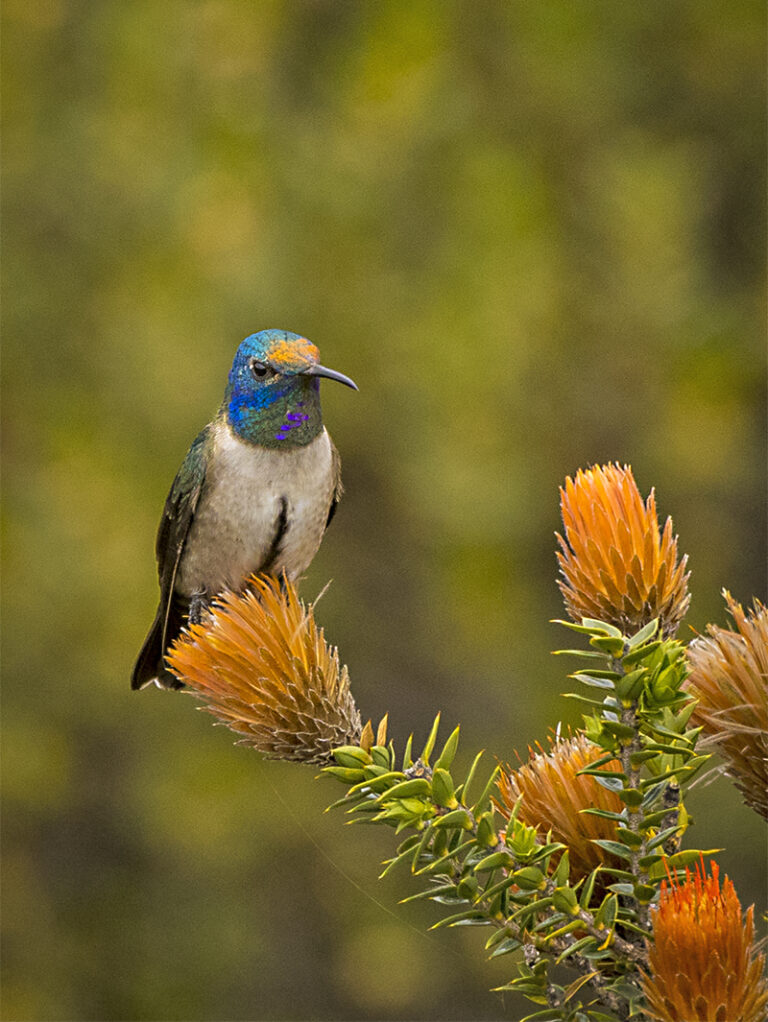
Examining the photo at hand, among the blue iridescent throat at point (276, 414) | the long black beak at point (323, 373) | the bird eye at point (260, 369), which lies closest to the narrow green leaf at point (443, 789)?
the long black beak at point (323, 373)

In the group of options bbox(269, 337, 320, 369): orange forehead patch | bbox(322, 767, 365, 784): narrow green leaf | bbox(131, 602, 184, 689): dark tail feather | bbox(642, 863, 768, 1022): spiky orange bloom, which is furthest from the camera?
bbox(131, 602, 184, 689): dark tail feather

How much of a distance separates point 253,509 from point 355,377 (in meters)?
4.33

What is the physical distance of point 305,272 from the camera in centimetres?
756

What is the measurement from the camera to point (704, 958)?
1.08 metres

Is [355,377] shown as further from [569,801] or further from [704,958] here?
[704,958]

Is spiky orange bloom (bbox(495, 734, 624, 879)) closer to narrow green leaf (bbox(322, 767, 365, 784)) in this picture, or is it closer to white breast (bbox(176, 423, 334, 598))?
narrow green leaf (bbox(322, 767, 365, 784))

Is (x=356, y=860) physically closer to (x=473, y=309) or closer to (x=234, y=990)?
(x=234, y=990)

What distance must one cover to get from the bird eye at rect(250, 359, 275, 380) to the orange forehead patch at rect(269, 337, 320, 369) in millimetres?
Result: 41

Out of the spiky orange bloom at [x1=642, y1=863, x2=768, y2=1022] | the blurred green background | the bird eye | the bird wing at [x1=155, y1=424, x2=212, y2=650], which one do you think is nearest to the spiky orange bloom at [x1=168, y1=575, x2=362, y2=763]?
the spiky orange bloom at [x1=642, y1=863, x2=768, y2=1022]

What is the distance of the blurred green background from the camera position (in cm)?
722

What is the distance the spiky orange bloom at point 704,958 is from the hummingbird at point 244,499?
6.14 feet

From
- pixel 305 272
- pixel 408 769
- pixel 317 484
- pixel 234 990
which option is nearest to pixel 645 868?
pixel 408 769

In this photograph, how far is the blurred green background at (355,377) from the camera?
7.22 m

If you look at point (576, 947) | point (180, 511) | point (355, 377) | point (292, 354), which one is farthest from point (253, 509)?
point (355, 377)
